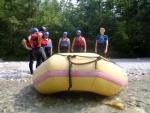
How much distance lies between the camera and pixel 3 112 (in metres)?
4.19

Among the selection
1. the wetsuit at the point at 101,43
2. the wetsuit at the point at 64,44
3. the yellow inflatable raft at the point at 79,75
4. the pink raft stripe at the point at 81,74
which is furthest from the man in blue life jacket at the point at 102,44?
the pink raft stripe at the point at 81,74

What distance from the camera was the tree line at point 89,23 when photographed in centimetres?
1817

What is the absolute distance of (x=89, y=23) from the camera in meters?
19.7

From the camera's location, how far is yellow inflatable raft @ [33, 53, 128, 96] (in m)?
4.28

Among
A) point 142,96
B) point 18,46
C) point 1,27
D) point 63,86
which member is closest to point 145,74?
point 142,96

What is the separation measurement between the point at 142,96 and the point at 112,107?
1.02 m

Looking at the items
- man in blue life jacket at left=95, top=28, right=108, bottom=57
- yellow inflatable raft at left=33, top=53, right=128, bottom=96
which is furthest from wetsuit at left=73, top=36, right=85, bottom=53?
yellow inflatable raft at left=33, top=53, right=128, bottom=96

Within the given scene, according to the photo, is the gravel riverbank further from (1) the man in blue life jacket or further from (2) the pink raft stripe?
(1) the man in blue life jacket

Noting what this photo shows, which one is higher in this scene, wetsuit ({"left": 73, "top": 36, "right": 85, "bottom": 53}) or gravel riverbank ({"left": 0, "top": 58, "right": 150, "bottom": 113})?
wetsuit ({"left": 73, "top": 36, "right": 85, "bottom": 53})

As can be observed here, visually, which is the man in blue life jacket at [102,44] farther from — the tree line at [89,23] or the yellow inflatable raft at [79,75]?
the tree line at [89,23]

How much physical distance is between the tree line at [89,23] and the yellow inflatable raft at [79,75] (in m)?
13.6

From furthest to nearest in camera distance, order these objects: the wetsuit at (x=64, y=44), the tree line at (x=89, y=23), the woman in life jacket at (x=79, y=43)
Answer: the tree line at (x=89, y=23)
the wetsuit at (x=64, y=44)
the woman in life jacket at (x=79, y=43)

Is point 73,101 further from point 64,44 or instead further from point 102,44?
point 64,44

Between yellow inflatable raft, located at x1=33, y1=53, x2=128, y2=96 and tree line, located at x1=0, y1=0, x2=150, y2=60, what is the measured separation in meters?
13.6
